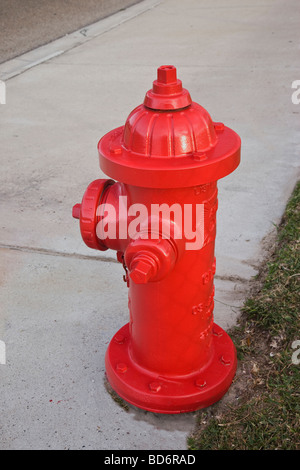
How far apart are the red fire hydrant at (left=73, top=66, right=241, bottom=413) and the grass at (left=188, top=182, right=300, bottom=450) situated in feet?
0.27

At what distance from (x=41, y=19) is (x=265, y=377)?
6944mm

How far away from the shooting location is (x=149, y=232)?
4.82ft

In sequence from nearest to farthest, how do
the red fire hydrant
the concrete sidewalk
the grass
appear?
the red fire hydrant < the grass < the concrete sidewalk

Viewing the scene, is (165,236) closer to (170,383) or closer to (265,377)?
(170,383)

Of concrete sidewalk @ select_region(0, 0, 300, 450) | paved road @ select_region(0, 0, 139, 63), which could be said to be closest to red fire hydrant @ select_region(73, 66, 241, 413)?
concrete sidewalk @ select_region(0, 0, 300, 450)

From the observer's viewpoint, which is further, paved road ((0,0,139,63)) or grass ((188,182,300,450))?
paved road ((0,0,139,63))

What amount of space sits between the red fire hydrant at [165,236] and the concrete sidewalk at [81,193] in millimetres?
124

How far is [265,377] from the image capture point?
6.31 feet

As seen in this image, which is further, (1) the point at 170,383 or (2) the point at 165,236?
(1) the point at 170,383

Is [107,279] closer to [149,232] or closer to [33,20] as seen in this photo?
[149,232]

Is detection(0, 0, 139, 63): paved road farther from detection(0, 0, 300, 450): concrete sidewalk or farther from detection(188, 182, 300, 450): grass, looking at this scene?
detection(188, 182, 300, 450): grass

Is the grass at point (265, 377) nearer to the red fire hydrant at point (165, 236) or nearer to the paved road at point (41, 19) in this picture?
the red fire hydrant at point (165, 236)

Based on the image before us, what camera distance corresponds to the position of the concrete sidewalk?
1.85 metres

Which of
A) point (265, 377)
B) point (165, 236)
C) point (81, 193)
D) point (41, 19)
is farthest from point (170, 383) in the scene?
point (41, 19)
